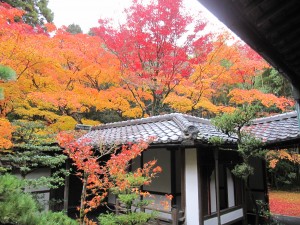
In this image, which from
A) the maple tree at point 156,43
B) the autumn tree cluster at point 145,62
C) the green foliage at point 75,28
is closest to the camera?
the autumn tree cluster at point 145,62

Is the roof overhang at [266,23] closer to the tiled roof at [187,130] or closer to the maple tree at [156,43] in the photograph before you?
the tiled roof at [187,130]

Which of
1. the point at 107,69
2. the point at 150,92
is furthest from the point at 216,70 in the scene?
the point at 107,69

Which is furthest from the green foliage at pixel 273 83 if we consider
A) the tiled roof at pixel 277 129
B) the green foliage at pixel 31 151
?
the green foliage at pixel 31 151

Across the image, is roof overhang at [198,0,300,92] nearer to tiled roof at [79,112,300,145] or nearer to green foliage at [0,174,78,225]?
green foliage at [0,174,78,225]

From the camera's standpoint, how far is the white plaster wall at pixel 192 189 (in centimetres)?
638

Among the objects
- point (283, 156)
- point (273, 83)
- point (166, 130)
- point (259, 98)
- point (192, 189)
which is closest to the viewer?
point (192, 189)

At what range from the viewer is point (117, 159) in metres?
5.73

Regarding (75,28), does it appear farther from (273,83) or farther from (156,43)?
(273,83)

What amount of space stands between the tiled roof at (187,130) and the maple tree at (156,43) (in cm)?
413

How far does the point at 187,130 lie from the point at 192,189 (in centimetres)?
179

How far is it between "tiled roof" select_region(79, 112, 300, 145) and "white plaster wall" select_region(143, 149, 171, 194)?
98 cm

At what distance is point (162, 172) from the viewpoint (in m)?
8.25

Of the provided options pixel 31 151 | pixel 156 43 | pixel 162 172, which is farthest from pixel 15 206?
pixel 156 43

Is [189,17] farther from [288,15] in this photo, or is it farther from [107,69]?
[288,15]
